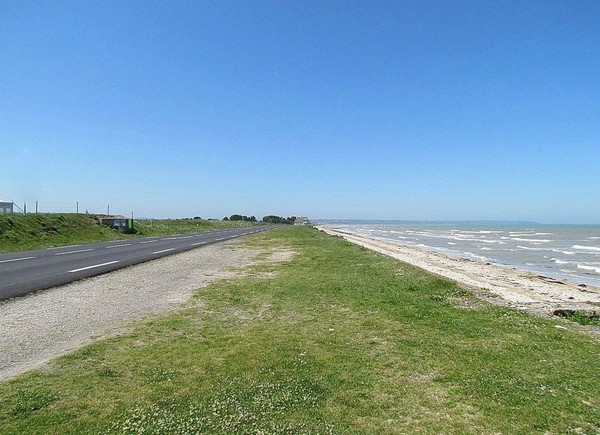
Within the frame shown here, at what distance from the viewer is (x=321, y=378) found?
525 cm

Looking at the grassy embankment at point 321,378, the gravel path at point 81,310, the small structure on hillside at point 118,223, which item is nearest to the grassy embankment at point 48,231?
the small structure on hillside at point 118,223

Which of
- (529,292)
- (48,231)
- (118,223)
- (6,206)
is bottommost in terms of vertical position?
(529,292)

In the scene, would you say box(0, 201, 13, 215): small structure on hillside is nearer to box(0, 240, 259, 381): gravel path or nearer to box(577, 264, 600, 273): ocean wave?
box(0, 240, 259, 381): gravel path

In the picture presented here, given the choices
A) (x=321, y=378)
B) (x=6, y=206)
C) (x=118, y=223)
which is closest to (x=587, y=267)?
(x=321, y=378)

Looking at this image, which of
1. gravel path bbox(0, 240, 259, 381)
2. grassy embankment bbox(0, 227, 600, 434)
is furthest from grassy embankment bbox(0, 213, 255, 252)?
grassy embankment bbox(0, 227, 600, 434)

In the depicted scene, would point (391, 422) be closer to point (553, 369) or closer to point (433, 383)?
point (433, 383)

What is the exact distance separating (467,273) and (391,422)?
19114mm

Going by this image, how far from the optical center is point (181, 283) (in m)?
13.5

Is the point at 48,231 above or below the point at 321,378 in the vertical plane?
above

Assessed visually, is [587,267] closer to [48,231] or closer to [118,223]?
[48,231]

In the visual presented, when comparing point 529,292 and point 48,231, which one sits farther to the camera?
point 48,231

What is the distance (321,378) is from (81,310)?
7.00 meters

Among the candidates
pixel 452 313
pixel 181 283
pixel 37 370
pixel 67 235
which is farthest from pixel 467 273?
pixel 67 235

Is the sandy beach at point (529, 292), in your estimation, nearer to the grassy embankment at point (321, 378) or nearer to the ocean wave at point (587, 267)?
the grassy embankment at point (321, 378)
